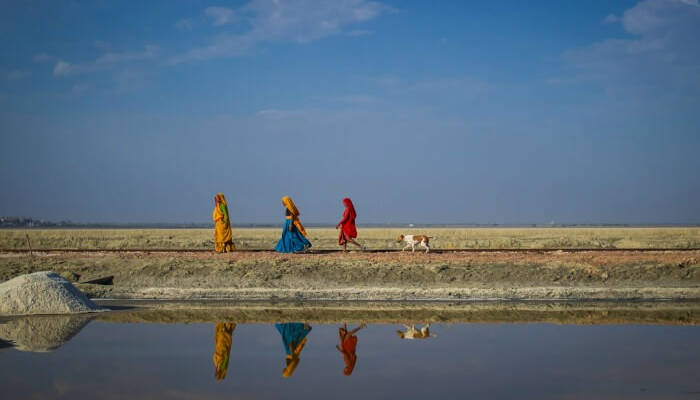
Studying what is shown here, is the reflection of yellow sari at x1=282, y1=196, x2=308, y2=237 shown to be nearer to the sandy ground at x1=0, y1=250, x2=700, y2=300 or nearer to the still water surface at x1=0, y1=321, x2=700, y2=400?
the sandy ground at x1=0, y1=250, x2=700, y2=300

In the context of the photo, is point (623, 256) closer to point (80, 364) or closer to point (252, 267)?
point (252, 267)

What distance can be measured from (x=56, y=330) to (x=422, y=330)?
6554mm

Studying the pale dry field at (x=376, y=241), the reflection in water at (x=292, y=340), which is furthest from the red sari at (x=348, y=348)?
the pale dry field at (x=376, y=241)

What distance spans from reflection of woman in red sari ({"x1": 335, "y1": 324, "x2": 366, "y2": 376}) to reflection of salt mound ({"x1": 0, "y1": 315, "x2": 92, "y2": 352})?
4468 millimetres

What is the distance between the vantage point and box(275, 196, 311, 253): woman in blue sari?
2047 cm

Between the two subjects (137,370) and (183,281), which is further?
(183,281)

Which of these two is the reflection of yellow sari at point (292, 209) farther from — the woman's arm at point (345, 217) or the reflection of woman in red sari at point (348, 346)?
the reflection of woman in red sari at point (348, 346)

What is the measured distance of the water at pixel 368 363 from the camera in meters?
7.29

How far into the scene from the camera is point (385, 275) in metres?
17.5

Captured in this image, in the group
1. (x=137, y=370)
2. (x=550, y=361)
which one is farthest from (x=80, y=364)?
(x=550, y=361)

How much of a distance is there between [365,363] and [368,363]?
44 millimetres

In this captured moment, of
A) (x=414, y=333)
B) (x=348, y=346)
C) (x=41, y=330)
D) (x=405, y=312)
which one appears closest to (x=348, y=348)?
(x=348, y=346)

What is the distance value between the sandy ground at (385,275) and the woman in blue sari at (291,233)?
27.6 inches

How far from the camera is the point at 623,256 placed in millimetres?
19250
